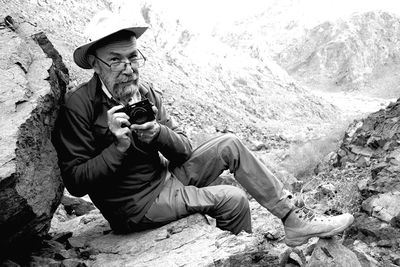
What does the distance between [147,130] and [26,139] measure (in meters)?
0.83

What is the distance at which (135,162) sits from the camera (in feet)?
11.9

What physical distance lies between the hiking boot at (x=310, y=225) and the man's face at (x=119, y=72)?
1565mm

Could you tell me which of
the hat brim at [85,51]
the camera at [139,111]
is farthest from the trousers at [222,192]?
the hat brim at [85,51]

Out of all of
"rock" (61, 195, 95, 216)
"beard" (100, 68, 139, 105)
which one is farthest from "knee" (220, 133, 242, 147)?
"rock" (61, 195, 95, 216)

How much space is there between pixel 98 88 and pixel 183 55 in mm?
14197

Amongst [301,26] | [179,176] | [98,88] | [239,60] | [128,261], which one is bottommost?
[301,26]

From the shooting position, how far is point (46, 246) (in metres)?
3.67

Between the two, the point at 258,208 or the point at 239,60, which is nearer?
the point at 258,208

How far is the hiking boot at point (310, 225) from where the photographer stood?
11.4ft

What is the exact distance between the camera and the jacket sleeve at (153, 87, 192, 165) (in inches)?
141

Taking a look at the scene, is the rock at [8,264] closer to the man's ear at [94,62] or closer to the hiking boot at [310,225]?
the man's ear at [94,62]

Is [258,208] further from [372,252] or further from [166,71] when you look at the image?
[166,71]

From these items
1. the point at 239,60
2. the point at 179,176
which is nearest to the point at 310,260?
the point at 179,176

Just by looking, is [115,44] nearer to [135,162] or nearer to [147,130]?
[147,130]
